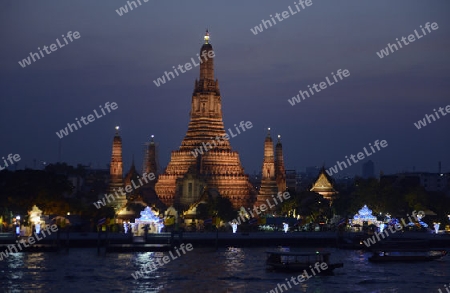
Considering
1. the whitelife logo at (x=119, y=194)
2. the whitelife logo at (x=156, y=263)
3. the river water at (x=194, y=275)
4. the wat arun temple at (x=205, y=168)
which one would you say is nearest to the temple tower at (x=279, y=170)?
the wat arun temple at (x=205, y=168)

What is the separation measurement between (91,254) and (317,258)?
20232 millimetres

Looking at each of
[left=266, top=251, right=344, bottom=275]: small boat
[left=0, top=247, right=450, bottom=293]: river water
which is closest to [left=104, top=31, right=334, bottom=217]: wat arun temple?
[left=0, top=247, right=450, bottom=293]: river water

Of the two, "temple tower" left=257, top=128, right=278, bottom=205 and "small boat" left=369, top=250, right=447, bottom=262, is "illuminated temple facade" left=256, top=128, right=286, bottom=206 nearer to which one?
"temple tower" left=257, top=128, right=278, bottom=205

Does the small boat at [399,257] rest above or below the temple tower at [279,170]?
below

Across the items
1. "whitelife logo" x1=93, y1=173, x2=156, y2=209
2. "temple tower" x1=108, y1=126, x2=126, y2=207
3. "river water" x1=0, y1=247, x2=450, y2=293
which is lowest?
"river water" x1=0, y1=247, x2=450, y2=293

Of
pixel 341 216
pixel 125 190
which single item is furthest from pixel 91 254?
pixel 341 216

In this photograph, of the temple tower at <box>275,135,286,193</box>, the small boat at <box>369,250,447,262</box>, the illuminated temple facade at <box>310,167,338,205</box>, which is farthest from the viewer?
the illuminated temple facade at <box>310,167,338,205</box>

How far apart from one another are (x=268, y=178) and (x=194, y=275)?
166ft

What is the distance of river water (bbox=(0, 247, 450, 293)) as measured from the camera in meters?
64.1

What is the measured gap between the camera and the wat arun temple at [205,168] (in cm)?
11733

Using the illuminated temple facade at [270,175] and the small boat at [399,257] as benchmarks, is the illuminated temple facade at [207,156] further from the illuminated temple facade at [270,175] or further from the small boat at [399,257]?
the small boat at [399,257]

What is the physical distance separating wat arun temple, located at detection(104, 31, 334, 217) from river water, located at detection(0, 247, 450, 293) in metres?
33.4

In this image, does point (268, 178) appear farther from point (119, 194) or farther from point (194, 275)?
point (194, 275)

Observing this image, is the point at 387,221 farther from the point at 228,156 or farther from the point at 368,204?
the point at 228,156
